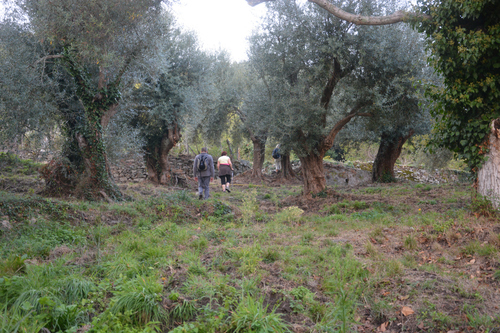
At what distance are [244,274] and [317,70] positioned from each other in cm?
792

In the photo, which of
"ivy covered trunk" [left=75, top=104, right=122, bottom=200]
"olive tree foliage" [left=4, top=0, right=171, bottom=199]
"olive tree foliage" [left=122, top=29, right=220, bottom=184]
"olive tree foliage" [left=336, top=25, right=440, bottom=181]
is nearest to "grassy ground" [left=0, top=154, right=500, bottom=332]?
"ivy covered trunk" [left=75, top=104, right=122, bottom=200]

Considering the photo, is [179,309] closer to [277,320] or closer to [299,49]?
[277,320]

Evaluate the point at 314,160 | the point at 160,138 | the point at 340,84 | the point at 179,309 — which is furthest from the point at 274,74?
the point at 179,309

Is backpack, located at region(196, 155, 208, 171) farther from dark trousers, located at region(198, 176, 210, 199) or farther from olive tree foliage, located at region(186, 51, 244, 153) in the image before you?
olive tree foliage, located at region(186, 51, 244, 153)

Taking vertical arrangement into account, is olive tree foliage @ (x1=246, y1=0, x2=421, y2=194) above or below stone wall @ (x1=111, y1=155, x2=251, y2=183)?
above

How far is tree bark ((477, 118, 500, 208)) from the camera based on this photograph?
6.41 metres

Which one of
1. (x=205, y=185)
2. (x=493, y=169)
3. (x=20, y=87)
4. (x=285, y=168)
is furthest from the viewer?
(x=285, y=168)

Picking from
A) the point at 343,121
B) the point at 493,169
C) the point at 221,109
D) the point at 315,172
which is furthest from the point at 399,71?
the point at 221,109

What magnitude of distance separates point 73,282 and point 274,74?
9583 millimetres

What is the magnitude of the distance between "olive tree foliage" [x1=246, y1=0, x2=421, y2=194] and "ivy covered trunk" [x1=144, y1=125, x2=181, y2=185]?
6.97m

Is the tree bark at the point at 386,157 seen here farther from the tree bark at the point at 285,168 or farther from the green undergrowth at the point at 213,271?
the green undergrowth at the point at 213,271

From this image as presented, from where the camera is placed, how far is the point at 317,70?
10.5m

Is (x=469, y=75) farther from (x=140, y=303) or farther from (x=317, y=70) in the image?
(x=140, y=303)

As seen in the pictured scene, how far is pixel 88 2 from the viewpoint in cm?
796
